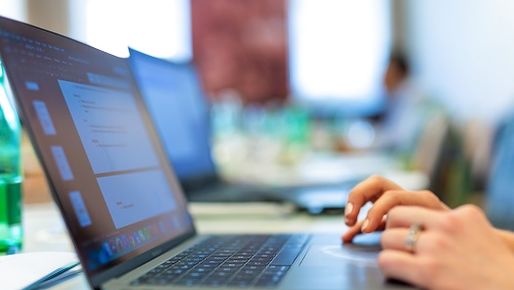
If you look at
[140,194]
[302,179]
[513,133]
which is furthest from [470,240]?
[302,179]

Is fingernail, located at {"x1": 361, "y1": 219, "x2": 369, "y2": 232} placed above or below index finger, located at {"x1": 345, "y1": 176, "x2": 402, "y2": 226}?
below

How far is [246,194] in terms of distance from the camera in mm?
1207

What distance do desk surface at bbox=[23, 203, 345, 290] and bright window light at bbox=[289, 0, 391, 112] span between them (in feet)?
11.8

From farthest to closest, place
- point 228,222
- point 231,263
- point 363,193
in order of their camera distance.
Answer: point 228,222
point 363,193
point 231,263

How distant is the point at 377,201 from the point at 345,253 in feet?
0.23

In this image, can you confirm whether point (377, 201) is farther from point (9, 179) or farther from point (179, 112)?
point (179, 112)

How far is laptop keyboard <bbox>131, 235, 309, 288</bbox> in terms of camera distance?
1.71 feet

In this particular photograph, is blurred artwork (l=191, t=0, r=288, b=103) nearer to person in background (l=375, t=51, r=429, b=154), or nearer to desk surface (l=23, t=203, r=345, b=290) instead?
person in background (l=375, t=51, r=429, b=154)

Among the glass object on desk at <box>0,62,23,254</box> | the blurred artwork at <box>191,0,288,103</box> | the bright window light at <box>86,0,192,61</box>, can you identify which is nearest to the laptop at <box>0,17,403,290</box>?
the glass object on desk at <box>0,62,23,254</box>

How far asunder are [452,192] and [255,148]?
2.87 feet

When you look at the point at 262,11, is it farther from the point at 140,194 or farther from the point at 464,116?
the point at 140,194

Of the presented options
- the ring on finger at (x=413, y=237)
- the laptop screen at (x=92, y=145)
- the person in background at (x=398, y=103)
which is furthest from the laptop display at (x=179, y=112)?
the person in background at (x=398, y=103)

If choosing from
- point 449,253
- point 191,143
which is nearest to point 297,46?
point 191,143

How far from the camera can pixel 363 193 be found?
74cm
